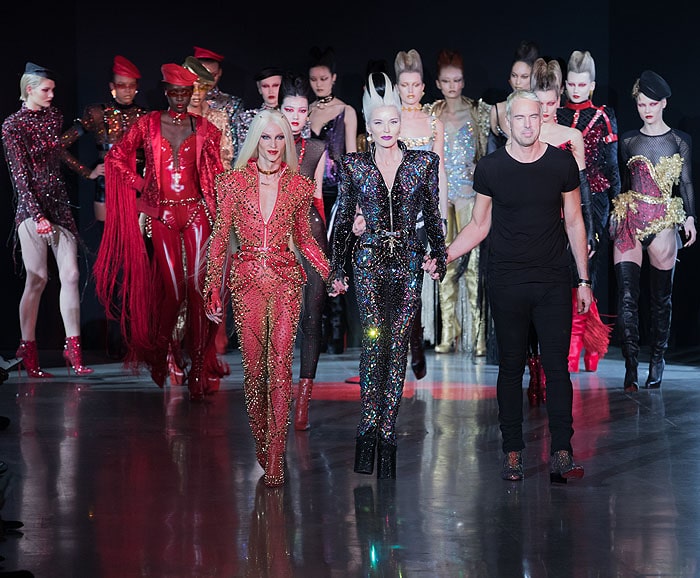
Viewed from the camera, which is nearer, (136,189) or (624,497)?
(624,497)

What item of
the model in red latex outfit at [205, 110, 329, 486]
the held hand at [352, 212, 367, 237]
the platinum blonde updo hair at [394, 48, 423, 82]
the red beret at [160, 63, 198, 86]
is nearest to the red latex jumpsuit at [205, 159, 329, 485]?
the model in red latex outfit at [205, 110, 329, 486]

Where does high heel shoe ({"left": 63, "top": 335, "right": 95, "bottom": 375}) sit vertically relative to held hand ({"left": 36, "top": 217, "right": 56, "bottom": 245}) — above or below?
below

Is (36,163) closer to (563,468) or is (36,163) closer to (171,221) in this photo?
(171,221)

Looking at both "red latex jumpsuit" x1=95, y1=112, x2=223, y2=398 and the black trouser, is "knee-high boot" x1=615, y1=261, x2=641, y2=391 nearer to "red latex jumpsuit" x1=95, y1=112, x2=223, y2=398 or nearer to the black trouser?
"red latex jumpsuit" x1=95, y1=112, x2=223, y2=398

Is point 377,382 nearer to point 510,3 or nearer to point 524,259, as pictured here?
point 524,259

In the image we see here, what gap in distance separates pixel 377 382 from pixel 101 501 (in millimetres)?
1229

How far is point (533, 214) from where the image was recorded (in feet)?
15.6

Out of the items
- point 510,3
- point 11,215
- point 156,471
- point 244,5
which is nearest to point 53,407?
point 156,471

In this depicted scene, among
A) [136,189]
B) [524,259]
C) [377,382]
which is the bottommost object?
[377,382]

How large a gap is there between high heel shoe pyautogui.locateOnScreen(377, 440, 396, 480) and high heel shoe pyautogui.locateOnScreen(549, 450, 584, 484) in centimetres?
65

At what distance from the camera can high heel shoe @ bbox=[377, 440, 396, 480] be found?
491 cm

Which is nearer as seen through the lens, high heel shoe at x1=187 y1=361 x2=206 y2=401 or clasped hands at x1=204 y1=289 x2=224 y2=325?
clasped hands at x1=204 y1=289 x2=224 y2=325

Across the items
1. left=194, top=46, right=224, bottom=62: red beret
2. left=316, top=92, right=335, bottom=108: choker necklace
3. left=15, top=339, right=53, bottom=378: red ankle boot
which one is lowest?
left=15, top=339, right=53, bottom=378: red ankle boot

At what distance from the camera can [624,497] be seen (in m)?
4.57
